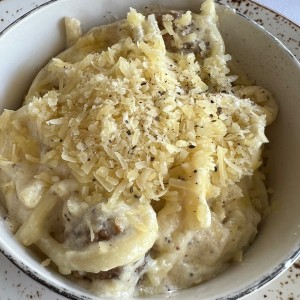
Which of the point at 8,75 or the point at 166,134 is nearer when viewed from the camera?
the point at 166,134

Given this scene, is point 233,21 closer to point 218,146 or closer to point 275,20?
point 275,20

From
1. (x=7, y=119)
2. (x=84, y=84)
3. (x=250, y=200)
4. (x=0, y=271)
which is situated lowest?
(x=0, y=271)

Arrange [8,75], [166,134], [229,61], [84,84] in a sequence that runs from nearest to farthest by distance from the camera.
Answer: [166,134], [84,84], [8,75], [229,61]

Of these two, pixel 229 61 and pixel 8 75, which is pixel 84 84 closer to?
pixel 8 75

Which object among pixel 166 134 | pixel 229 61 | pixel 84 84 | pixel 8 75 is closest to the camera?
pixel 166 134

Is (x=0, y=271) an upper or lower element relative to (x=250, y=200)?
lower

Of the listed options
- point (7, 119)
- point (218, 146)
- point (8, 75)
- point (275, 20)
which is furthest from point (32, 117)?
point (275, 20)
